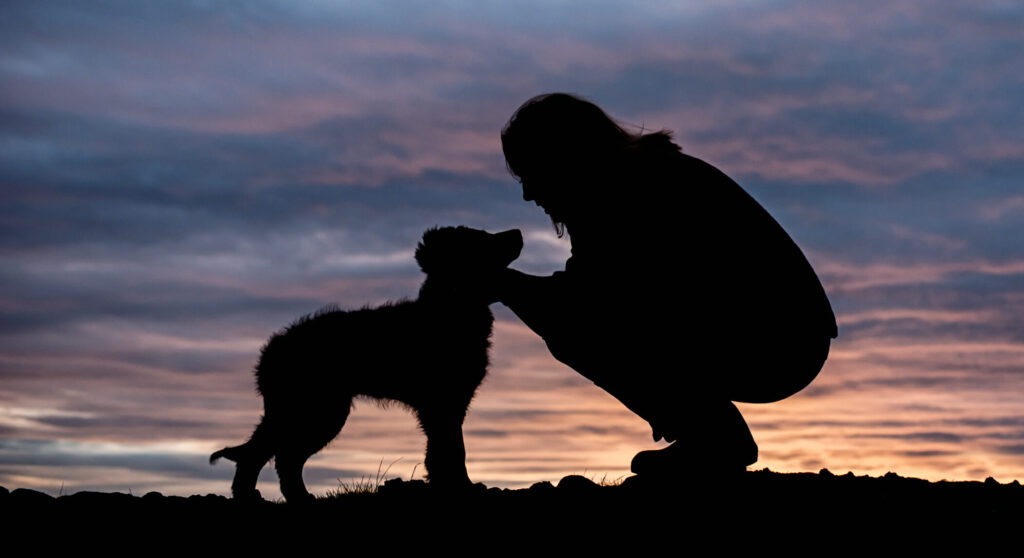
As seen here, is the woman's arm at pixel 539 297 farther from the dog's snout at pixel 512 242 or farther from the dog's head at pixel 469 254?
the dog's snout at pixel 512 242

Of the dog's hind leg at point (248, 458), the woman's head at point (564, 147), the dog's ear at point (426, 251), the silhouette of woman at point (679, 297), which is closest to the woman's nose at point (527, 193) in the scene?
the woman's head at point (564, 147)

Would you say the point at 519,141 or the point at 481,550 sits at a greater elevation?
the point at 519,141

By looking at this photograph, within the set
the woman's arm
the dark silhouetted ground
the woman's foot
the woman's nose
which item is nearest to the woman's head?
the woman's nose

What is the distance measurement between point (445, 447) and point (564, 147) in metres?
2.40

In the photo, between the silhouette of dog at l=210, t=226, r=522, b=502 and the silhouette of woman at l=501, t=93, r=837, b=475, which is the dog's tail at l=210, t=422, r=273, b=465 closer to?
the silhouette of dog at l=210, t=226, r=522, b=502

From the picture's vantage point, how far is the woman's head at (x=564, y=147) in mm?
4469

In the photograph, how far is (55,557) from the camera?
350cm

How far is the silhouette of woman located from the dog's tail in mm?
2799

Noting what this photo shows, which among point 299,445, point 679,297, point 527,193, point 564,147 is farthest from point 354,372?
point 679,297

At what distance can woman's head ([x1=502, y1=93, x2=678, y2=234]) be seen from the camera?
4.47m

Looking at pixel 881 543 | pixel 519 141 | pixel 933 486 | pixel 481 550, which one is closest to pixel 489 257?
pixel 519 141

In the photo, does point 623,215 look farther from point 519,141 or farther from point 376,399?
point 376,399

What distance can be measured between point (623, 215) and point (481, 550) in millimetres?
1681

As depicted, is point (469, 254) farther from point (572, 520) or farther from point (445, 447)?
point (445, 447)
